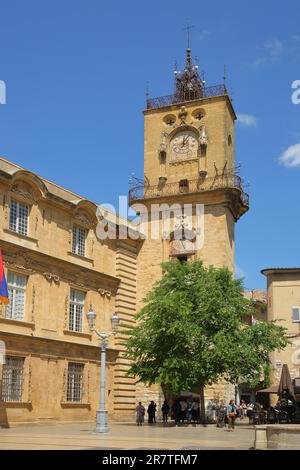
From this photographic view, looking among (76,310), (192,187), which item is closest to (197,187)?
(192,187)

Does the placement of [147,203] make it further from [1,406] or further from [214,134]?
[1,406]

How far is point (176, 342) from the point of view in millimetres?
31906

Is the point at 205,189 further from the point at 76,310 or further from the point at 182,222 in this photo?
the point at 76,310

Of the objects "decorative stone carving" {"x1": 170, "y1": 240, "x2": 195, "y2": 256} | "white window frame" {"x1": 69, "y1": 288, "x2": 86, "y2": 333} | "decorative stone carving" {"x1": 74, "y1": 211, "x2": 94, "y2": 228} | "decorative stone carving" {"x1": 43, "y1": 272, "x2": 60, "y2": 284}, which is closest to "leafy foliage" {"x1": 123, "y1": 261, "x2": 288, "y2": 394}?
"white window frame" {"x1": 69, "y1": 288, "x2": 86, "y2": 333}

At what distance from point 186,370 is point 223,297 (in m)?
4.11

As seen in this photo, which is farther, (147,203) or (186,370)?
(147,203)

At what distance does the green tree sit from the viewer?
103 feet

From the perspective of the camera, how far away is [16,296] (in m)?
32.0

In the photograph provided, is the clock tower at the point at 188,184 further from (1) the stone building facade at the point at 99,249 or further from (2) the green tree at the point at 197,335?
(2) the green tree at the point at 197,335

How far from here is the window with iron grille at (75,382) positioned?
34.6 meters

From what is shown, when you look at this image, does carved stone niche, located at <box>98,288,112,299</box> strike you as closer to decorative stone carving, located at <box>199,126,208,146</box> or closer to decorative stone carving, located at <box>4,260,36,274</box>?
decorative stone carving, located at <box>4,260,36,274</box>

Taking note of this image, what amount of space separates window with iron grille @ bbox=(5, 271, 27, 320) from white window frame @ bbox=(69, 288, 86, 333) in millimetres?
3863

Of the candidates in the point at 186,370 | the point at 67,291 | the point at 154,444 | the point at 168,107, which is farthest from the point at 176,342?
the point at 168,107

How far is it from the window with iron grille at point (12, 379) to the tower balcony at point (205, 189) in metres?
16.4
